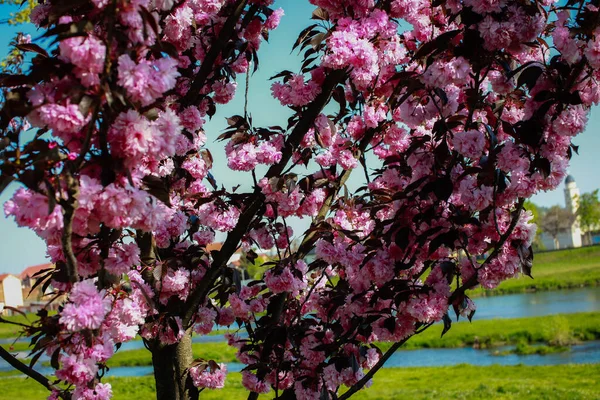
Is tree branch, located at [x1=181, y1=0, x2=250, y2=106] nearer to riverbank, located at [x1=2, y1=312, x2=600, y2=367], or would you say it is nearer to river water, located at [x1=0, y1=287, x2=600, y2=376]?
river water, located at [x1=0, y1=287, x2=600, y2=376]

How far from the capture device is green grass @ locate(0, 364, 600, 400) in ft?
34.1

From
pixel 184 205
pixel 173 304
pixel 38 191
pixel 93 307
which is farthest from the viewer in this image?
pixel 184 205

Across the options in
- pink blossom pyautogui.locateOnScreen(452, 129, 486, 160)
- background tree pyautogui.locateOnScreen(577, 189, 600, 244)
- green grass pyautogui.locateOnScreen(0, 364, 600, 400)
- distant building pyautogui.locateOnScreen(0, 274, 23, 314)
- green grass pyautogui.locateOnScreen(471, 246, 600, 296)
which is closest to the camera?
pink blossom pyautogui.locateOnScreen(452, 129, 486, 160)

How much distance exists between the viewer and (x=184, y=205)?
3.10m

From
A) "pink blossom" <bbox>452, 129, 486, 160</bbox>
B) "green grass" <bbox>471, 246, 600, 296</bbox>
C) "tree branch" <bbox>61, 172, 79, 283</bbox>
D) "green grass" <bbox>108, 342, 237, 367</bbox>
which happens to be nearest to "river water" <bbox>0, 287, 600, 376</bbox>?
"green grass" <bbox>108, 342, 237, 367</bbox>

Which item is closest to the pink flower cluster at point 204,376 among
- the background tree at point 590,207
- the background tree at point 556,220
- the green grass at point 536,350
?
the green grass at point 536,350

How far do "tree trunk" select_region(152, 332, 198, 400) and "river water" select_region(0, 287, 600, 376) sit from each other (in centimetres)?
1401

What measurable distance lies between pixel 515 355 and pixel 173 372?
1548 centimetres

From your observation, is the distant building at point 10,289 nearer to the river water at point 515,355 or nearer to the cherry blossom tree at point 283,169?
the river water at point 515,355

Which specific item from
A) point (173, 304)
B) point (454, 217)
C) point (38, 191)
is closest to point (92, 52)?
point (38, 191)

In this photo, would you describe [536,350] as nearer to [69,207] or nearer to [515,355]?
[515,355]

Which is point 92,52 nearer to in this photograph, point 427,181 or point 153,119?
point 153,119

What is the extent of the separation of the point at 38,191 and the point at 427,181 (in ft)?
4.10

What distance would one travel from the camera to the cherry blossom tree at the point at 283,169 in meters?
1.28
